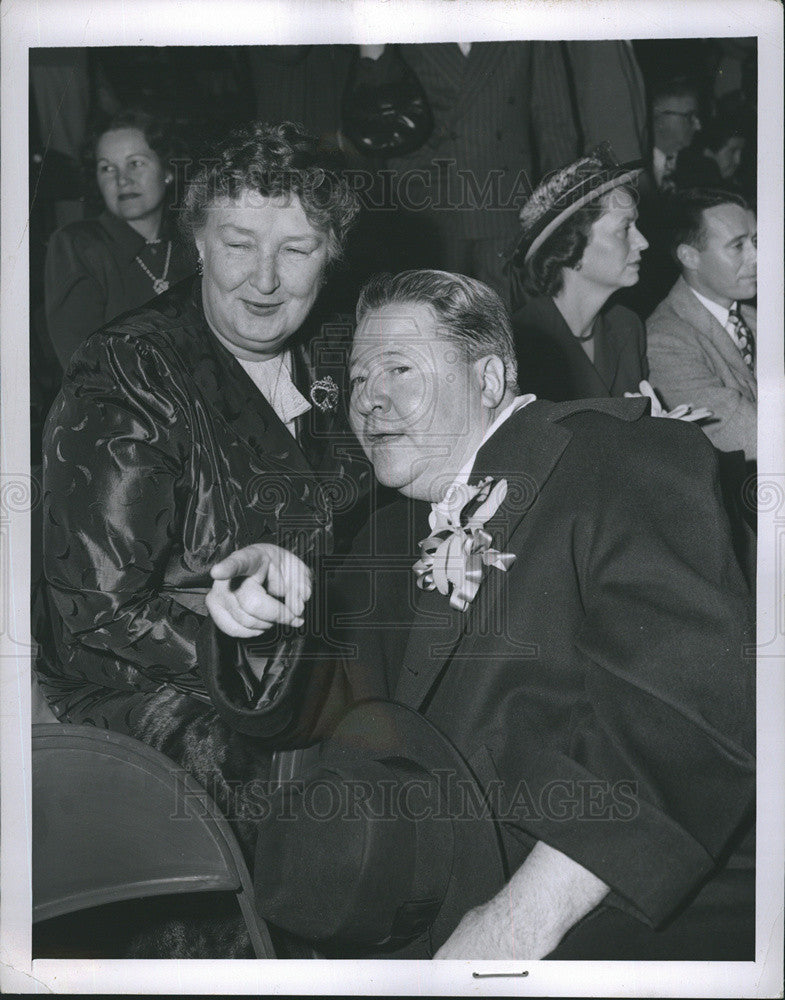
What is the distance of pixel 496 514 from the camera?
7.77ft

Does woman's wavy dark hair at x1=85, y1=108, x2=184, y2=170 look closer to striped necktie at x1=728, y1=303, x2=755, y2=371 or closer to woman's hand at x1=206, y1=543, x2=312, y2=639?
woman's hand at x1=206, y1=543, x2=312, y2=639

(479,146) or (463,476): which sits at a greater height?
(479,146)

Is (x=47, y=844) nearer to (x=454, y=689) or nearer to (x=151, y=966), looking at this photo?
(x=151, y=966)

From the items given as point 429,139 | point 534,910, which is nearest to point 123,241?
point 429,139

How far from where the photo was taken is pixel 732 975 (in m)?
2.41

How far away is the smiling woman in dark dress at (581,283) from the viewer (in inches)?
96.7

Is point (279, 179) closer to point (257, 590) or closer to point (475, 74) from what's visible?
point (475, 74)

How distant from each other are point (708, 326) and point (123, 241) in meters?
1.31

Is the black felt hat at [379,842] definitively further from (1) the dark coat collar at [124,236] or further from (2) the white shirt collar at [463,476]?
(1) the dark coat collar at [124,236]

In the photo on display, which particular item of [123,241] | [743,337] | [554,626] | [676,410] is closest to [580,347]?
[676,410]

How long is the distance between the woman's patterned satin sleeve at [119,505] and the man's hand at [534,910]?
799 mm

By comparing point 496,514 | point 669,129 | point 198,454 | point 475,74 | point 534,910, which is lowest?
point 534,910

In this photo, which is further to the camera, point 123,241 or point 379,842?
point 123,241

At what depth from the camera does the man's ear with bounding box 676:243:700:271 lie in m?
2.47
